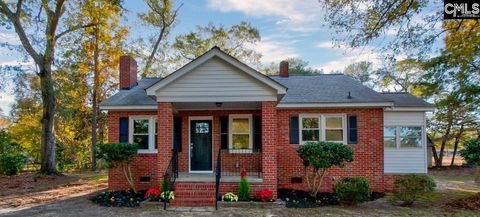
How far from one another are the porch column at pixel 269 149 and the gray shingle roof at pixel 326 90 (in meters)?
1.96

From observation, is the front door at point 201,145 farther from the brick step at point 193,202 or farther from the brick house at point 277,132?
the brick step at point 193,202

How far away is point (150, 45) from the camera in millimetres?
29312

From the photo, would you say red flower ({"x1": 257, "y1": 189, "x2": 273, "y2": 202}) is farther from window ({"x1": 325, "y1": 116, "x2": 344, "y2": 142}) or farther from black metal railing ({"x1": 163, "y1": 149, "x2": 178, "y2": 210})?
window ({"x1": 325, "y1": 116, "x2": 344, "y2": 142})

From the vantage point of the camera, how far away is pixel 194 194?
1088 centimetres

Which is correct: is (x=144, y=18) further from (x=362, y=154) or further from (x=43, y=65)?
(x=362, y=154)

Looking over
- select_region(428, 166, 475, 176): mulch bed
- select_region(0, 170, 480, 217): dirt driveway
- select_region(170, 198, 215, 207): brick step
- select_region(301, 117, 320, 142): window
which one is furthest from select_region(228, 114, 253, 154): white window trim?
select_region(428, 166, 475, 176): mulch bed

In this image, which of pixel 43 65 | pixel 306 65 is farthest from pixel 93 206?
pixel 306 65

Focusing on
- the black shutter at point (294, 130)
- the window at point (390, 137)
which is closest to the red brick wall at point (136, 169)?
the black shutter at point (294, 130)

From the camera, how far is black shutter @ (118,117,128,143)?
44.5 ft

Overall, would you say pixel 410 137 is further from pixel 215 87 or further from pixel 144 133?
pixel 144 133

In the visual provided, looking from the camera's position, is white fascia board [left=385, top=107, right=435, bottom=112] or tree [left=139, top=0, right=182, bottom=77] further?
tree [left=139, top=0, right=182, bottom=77]

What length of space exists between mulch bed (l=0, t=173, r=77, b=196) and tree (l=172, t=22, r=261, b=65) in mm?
16944

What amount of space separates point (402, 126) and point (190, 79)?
371 inches

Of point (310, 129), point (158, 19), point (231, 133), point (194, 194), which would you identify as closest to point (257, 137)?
point (231, 133)
